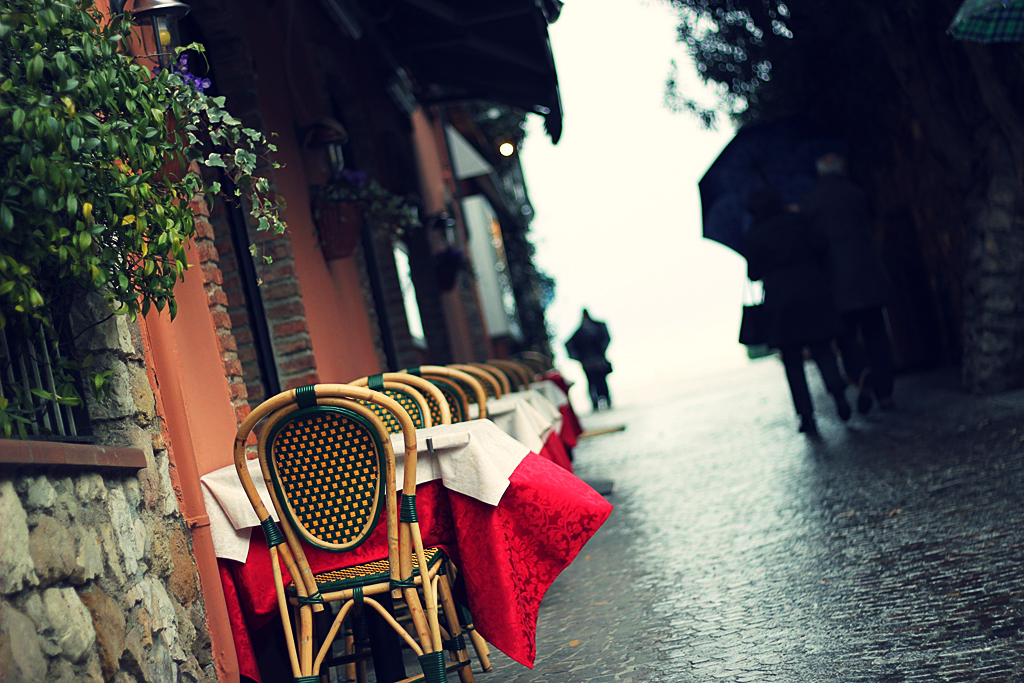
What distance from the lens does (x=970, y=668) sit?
2.35 metres

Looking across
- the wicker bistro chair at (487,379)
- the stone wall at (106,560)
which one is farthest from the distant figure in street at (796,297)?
the stone wall at (106,560)

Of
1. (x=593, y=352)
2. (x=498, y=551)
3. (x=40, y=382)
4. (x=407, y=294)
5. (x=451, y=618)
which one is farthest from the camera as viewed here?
(x=593, y=352)

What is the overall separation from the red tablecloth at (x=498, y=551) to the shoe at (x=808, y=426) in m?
4.32

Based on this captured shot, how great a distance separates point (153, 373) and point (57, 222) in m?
0.78

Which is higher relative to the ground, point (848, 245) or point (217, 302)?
Result: point (217, 302)

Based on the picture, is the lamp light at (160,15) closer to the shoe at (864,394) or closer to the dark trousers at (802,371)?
the dark trousers at (802,371)

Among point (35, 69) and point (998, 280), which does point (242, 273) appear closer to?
point (35, 69)

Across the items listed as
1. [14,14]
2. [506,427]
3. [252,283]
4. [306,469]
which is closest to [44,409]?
[306,469]

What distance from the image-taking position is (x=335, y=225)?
5770mm

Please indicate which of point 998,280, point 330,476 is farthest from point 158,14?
point 998,280

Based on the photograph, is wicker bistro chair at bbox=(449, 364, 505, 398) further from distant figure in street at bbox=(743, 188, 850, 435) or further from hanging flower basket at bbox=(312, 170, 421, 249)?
distant figure in street at bbox=(743, 188, 850, 435)

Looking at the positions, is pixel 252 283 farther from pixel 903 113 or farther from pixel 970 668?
pixel 903 113

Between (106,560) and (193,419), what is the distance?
2.72 feet

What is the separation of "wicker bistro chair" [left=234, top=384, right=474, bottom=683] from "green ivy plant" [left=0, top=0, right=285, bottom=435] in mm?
492
